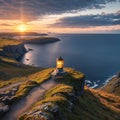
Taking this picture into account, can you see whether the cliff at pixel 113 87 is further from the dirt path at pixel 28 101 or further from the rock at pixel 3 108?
the rock at pixel 3 108

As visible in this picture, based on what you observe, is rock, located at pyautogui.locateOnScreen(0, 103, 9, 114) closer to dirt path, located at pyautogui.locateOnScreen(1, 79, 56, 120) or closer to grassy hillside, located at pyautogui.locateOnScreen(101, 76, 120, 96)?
dirt path, located at pyautogui.locateOnScreen(1, 79, 56, 120)

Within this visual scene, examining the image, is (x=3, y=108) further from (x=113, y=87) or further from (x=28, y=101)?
(x=113, y=87)

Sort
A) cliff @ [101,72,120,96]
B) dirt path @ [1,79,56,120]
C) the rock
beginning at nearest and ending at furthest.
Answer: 1. dirt path @ [1,79,56,120]
2. the rock
3. cliff @ [101,72,120,96]

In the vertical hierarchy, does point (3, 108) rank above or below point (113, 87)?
above

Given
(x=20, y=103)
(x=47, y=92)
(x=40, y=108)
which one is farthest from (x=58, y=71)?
(x=40, y=108)

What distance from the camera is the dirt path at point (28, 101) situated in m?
33.3

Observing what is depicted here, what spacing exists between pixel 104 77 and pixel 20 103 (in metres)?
132

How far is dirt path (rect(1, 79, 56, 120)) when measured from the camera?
109 ft

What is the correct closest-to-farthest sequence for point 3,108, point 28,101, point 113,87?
point 3,108 < point 28,101 < point 113,87

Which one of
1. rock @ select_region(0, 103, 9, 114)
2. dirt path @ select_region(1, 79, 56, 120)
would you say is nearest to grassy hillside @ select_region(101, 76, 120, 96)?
dirt path @ select_region(1, 79, 56, 120)

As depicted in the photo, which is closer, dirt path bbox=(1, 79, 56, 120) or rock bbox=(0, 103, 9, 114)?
Result: dirt path bbox=(1, 79, 56, 120)

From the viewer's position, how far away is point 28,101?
3872 cm

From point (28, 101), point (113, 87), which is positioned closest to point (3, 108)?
point (28, 101)

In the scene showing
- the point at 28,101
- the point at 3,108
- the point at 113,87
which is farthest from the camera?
the point at 113,87
